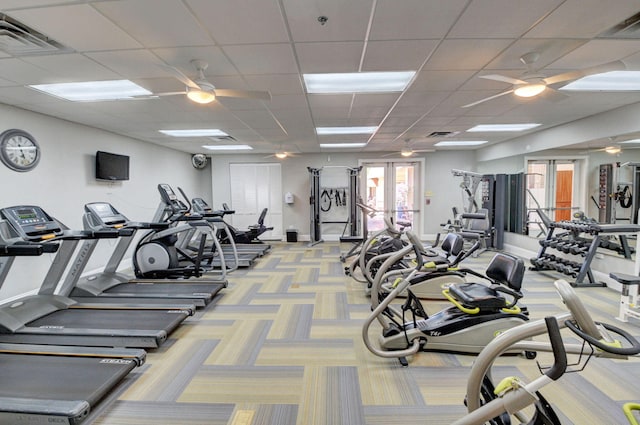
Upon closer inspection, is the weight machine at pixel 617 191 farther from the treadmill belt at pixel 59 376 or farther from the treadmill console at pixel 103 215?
the treadmill console at pixel 103 215

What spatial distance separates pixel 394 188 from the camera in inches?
356

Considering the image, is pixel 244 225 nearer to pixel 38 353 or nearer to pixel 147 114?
pixel 147 114

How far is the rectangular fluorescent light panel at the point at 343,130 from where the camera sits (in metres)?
5.62

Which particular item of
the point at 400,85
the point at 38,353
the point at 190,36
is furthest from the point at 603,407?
the point at 38,353

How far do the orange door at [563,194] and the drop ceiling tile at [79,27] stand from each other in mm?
7073

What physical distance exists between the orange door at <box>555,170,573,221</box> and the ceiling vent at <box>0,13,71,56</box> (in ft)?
25.0

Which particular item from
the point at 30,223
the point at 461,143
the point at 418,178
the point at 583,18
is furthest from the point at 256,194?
the point at 583,18

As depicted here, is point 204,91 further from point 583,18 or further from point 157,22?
point 583,18

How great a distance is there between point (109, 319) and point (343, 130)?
4.69 m

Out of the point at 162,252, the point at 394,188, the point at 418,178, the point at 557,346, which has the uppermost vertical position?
the point at 418,178

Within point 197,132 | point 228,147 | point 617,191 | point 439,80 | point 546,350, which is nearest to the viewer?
point 546,350

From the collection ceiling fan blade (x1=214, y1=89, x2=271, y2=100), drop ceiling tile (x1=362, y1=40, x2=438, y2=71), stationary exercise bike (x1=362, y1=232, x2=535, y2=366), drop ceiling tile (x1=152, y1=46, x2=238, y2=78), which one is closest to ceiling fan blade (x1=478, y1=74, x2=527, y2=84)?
drop ceiling tile (x1=362, y1=40, x2=438, y2=71)

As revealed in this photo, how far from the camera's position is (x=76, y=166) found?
4.96 metres

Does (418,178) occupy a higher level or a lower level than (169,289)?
higher
